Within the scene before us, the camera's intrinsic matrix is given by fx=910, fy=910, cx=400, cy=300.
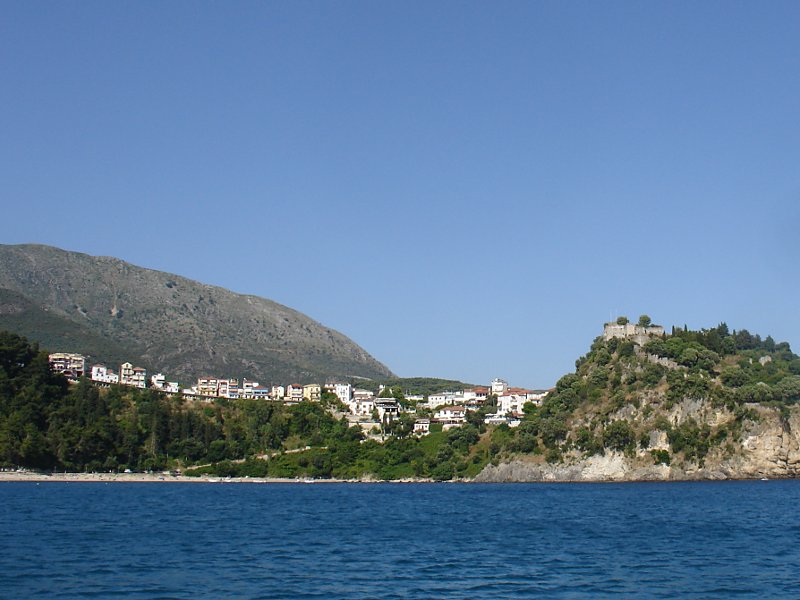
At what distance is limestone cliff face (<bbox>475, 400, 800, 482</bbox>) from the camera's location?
125875mm

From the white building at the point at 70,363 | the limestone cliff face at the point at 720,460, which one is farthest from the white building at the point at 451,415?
the white building at the point at 70,363

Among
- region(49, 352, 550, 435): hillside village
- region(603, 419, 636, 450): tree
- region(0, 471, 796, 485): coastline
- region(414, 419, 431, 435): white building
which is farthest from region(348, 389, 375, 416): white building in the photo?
region(603, 419, 636, 450): tree

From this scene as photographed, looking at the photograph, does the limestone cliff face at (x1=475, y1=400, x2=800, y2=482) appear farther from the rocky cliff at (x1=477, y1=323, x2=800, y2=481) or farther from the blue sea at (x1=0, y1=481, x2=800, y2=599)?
the blue sea at (x1=0, y1=481, x2=800, y2=599)

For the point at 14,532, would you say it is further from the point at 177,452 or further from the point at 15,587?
the point at 177,452

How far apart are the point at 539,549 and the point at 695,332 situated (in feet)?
380

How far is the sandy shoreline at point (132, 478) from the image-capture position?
4577 inches

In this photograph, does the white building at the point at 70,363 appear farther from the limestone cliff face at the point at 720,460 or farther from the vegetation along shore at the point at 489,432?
the limestone cliff face at the point at 720,460

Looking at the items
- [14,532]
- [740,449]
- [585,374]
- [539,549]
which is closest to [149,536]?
[14,532]

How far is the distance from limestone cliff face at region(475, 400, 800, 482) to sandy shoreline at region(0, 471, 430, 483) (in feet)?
79.3

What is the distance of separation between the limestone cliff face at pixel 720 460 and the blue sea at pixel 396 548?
4519 centimetres

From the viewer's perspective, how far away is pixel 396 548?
148 ft

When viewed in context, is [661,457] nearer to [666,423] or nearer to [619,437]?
[666,423]

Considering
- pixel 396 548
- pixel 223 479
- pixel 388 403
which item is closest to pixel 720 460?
pixel 223 479

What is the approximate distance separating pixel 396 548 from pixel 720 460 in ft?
308
